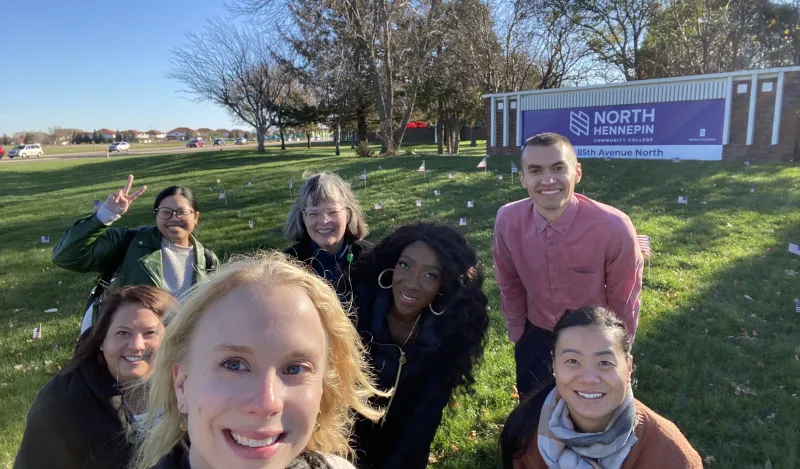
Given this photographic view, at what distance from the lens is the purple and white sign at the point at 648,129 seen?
15062 mm

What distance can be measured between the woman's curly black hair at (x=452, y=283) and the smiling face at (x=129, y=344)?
126cm

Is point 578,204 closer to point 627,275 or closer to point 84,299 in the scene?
point 627,275

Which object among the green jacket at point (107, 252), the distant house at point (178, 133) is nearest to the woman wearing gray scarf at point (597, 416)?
the green jacket at point (107, 252)

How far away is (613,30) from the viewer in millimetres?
27422

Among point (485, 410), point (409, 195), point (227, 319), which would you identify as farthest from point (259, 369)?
point (409, 195)

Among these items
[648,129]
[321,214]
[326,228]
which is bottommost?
[326,228]

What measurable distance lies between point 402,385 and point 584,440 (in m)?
1.13

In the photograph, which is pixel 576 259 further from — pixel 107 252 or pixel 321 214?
pixel 107 252

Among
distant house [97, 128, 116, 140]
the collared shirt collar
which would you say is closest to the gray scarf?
the collared shirt collar

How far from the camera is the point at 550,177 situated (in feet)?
9.52

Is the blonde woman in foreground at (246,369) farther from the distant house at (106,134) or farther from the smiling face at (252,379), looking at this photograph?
the distant house at (106,134)

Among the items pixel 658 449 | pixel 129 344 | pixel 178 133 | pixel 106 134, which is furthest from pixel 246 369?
pixel 178 133

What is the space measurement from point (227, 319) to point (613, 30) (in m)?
31.3

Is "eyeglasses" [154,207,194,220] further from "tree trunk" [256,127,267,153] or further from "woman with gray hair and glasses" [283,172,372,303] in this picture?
"tree trunk" [256,127,267,153]
